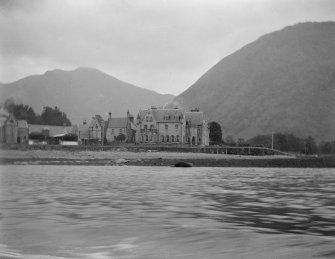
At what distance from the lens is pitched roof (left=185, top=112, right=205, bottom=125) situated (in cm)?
11425

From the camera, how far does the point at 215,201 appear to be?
18328 millimetres

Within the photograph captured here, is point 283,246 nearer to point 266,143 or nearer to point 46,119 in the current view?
point 266,143

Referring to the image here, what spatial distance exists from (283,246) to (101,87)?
156 m

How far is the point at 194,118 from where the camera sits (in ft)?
378

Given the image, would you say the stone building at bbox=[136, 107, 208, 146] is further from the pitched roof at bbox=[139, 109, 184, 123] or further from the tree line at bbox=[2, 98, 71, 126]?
the tree line at bbox=[2, 98, 71, 126]

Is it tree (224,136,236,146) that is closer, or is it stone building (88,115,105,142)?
tree (224,136,236,146)

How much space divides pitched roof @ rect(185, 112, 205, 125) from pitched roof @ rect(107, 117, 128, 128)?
610 inches

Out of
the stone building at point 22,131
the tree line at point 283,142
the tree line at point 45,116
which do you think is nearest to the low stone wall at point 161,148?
the tree line at point 283,142

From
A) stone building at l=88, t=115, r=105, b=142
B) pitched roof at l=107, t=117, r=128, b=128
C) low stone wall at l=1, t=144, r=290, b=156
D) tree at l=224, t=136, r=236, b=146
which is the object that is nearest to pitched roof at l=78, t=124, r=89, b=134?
stone building at l=88, t=115, r=105, b=142

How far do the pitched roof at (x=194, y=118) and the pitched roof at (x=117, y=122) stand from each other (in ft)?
50.8

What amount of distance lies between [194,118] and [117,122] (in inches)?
769

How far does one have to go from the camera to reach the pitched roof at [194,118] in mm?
114250

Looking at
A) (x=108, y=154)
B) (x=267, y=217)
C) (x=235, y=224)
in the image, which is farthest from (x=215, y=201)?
(x=108, y=154)

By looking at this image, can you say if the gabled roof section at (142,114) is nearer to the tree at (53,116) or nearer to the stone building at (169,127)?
the stone building at (169,127)
